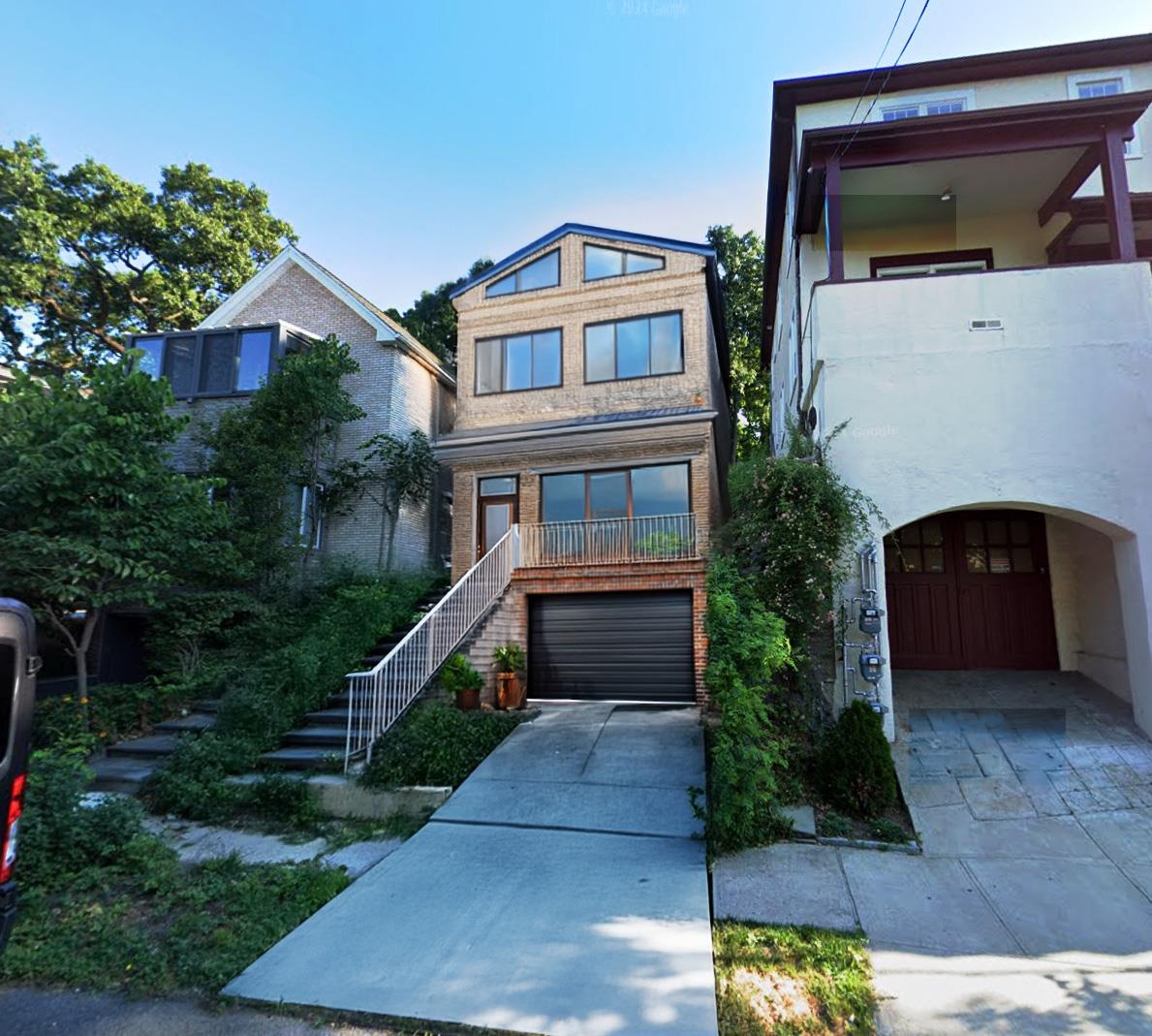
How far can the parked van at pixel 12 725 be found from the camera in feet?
10.6

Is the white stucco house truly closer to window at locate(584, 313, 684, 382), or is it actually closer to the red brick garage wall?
window at locate(584, 313, 684, 382)

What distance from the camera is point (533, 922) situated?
4.18 m

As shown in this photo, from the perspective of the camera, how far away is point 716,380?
14.5m

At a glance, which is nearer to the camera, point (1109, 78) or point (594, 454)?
point (1109, 78)

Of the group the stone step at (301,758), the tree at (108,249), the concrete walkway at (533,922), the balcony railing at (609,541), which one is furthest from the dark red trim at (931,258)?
the tree at (108,249)

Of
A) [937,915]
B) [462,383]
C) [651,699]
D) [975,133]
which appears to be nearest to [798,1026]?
[937,915]

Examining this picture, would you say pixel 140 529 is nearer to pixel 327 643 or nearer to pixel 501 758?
pixel 327 643

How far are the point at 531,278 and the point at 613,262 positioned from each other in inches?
74.9

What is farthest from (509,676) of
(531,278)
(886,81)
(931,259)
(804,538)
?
(886,81)

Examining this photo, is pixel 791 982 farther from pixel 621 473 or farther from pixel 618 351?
pixel 618 351

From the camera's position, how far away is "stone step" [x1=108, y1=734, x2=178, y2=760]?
8.23 metres

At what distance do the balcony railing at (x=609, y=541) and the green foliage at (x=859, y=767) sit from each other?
5.27 meters

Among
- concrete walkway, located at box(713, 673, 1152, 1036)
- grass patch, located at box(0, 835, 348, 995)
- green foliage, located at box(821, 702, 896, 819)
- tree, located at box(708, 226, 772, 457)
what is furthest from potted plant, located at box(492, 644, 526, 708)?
tree, located at box(708, 226, 772, 457)

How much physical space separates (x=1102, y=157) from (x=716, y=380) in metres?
7.52
